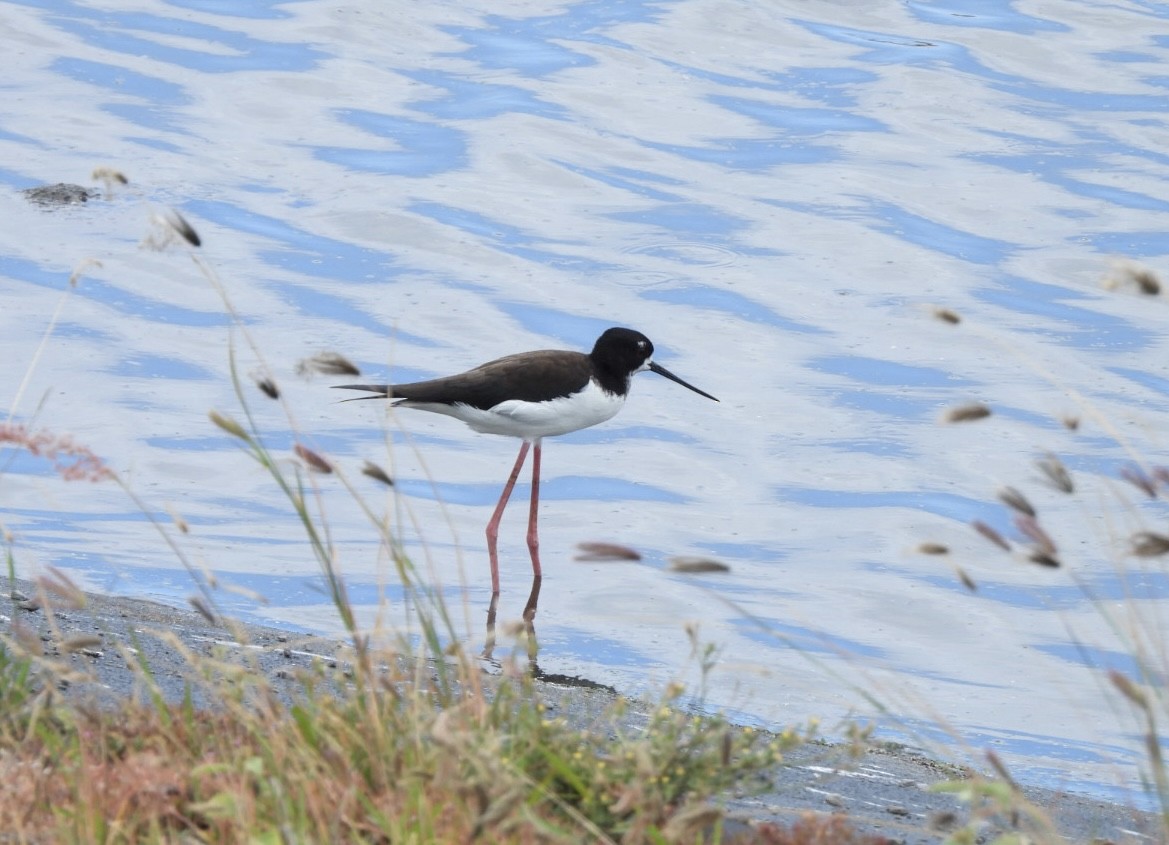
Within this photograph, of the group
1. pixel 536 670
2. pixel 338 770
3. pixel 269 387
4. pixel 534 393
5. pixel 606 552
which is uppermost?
pixel 269 387

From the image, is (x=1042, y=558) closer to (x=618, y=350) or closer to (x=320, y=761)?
(x=320, y=761)

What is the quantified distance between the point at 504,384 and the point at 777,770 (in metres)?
5.22

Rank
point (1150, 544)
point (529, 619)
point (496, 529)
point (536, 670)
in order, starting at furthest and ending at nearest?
point (496, 529)
point (529, 619)
point (536, 670)
point (1150, 544)

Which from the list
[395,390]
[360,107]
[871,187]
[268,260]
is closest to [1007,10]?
[871,187]

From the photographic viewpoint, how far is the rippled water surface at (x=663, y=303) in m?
9.60

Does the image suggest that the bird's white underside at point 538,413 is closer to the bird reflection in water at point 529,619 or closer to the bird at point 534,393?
the bird at point 534,393

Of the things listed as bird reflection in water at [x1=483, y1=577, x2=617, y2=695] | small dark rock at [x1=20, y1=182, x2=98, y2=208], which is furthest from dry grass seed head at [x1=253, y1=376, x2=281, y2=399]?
small dark rock at [x1=20, y1=182, x2=98, y2=208]

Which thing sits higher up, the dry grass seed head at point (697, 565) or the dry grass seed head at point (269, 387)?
the dry grass seed head at point (269, 387)

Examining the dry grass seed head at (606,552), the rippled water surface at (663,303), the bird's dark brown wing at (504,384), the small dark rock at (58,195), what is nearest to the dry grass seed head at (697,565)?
the dry grass seed head at (606,552)

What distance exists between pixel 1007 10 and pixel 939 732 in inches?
685

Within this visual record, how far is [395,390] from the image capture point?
9922 mm

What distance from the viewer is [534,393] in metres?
10.0

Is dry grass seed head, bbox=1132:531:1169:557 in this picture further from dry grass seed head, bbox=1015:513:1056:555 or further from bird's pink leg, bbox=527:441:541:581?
bird's pink leg, bbox=527:441:541:581

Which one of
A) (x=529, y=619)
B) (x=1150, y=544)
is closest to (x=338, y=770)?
(x=1150, y=544)
